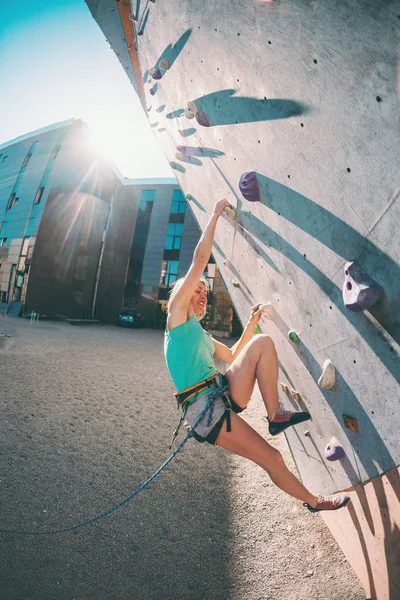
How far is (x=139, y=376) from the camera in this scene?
18.6 ft

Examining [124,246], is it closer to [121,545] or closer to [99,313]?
[99,313]

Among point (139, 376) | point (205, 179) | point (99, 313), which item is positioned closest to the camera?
point (205, 179)

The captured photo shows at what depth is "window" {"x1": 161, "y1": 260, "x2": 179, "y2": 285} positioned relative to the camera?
17281 millimetres

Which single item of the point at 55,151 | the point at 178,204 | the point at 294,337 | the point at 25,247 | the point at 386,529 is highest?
the point at 55,151

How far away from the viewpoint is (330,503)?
64.4 inches

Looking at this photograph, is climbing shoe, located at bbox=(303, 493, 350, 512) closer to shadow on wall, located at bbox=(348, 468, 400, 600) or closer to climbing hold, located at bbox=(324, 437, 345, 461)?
shadow on wall, located at bbox=(348, 468, 400, 600)

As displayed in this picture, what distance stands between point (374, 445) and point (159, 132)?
3394mm

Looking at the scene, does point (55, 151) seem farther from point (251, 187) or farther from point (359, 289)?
point (359, 289)

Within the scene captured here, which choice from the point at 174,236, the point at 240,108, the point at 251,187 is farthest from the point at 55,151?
the point at 251,187

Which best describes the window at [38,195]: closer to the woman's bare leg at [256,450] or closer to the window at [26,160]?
the window at [26,160]

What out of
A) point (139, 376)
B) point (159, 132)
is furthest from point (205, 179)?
point (139, 376)

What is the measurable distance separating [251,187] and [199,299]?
0.73m

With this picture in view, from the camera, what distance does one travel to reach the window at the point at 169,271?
17281 millimetres

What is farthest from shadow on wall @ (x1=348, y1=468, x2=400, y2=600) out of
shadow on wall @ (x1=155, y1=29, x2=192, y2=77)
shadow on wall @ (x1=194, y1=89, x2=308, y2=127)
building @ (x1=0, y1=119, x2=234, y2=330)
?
building @ (x1=0, y1=119, x2=234, y2=330)
